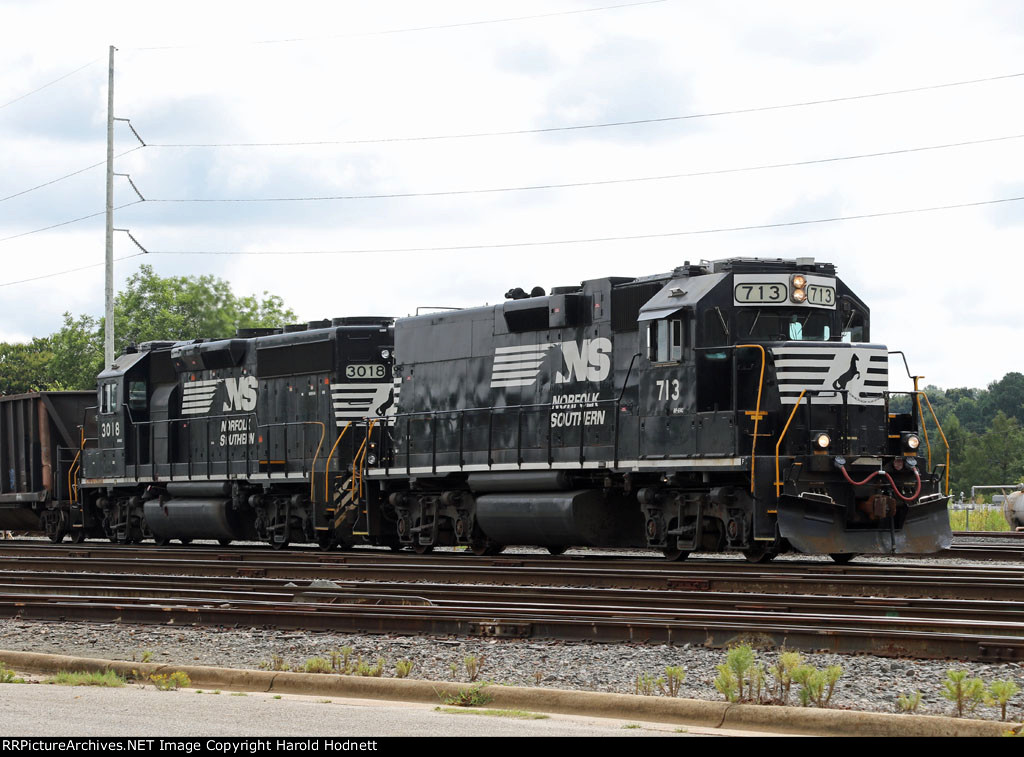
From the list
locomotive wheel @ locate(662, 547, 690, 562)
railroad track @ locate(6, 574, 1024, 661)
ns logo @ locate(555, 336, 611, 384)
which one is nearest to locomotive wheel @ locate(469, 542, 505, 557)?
ns logo @ locate(555, 336, 611, 384)

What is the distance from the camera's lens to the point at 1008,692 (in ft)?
24.9

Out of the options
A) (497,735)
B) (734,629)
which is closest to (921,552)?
(734,629)

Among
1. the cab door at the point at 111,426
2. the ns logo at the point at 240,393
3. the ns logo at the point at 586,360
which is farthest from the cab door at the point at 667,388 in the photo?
the cab door at the point at 111,426

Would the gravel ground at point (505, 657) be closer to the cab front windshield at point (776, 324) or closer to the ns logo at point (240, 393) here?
the cab front windshield at point (776, 324)

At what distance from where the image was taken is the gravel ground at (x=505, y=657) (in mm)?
9000

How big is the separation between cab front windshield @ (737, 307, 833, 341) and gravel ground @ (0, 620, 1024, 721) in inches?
325

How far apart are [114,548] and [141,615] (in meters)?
13.6

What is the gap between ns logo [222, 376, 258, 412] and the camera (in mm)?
27109

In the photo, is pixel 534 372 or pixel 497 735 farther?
pixel 534 372

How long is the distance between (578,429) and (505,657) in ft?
32.8

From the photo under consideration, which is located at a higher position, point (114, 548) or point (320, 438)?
point (320, 438)

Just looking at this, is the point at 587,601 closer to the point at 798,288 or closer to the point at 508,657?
the point at 508,657

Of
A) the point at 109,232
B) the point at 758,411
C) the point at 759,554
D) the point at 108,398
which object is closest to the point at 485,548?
the point at 759,554

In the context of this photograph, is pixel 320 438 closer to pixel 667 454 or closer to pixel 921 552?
pixel 667 454
